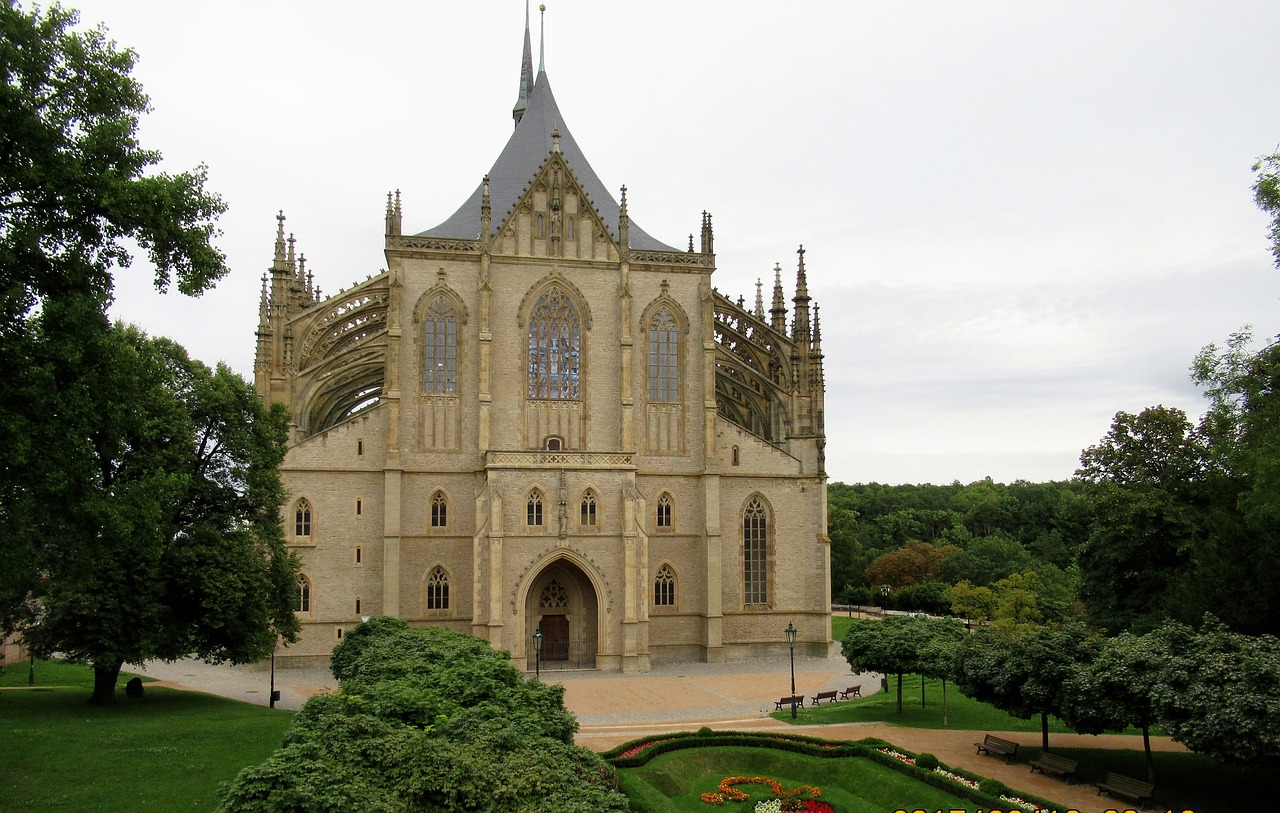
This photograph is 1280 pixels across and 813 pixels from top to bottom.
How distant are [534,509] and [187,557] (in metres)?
17.2

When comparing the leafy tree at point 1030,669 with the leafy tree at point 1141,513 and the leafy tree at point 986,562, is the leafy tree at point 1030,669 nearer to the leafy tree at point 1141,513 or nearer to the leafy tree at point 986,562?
the leafy tree at point 1141,513

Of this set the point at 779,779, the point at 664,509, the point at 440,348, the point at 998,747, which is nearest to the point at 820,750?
the point at 779,779

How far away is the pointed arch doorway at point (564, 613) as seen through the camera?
4478 centimetres

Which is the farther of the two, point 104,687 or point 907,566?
point 907,566

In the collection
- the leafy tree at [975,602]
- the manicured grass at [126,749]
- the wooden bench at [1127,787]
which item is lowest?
the wooden bench at [1127,787]

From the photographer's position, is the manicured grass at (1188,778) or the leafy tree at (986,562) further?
the leafy tree at (986,562)

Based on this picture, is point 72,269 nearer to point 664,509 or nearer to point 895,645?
point 895,645

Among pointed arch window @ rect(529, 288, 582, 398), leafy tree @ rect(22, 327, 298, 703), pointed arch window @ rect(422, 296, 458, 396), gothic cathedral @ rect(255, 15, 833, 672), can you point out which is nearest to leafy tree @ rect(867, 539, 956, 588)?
gothic cathedral @ rect(255, 15, 833, 672)

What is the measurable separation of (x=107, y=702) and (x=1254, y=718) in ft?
107

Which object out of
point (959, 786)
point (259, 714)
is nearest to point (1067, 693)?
point (959, 786)

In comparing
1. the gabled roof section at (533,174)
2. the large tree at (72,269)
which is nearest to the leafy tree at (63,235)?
the large tree at (72,269)

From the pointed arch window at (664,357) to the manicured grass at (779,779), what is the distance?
24.5 metres

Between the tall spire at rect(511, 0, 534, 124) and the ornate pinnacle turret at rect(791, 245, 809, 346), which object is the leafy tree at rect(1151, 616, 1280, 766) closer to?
the ornate pinnacle turret at rect(791, 245, 809, 346)

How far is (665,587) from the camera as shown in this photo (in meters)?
47.7
